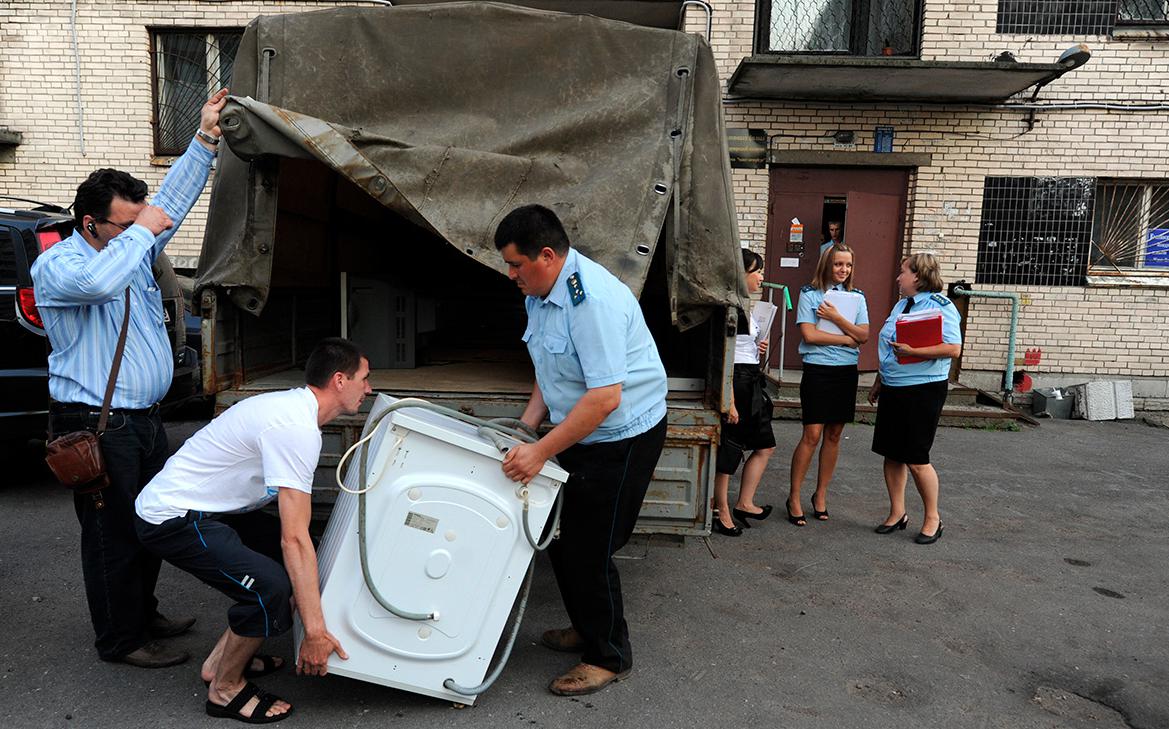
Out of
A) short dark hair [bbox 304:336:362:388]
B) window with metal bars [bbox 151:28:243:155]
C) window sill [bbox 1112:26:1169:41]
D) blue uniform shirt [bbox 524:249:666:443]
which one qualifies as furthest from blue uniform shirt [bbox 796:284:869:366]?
window with metal bars [bbox 151:28:243:155]

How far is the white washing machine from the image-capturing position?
110 inches

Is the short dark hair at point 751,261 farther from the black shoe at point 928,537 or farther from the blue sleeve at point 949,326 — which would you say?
the black shoe at point 928,537

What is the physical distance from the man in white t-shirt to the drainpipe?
8139mm

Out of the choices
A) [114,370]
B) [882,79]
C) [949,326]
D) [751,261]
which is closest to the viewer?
[114,370]

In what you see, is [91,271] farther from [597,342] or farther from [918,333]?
[918,333]

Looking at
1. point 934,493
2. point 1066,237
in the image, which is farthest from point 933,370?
point 1066,237

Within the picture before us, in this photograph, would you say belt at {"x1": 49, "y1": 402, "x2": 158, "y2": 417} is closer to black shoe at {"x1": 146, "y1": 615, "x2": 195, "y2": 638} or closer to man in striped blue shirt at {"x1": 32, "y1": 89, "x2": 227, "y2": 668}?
man in striped blue shirt at {"x1": 32, "y1": 89, "x2": 227, "y2": 668}

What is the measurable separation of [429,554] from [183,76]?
9.31 metres

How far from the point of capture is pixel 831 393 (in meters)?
5.20

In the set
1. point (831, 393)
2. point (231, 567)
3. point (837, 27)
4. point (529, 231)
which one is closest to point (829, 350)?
point (831, 393)

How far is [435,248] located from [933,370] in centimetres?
385

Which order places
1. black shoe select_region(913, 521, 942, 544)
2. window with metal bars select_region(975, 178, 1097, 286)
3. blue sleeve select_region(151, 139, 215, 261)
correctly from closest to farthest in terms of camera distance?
blue sleeve select_region(151, 139, 215, 261)
black shoe select_region(913, 521, 942, 544)
window with metal bars select_region(975, 178, 1097, 286)

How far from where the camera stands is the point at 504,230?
9.29 feet

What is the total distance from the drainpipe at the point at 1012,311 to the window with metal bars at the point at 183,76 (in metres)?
9.09
